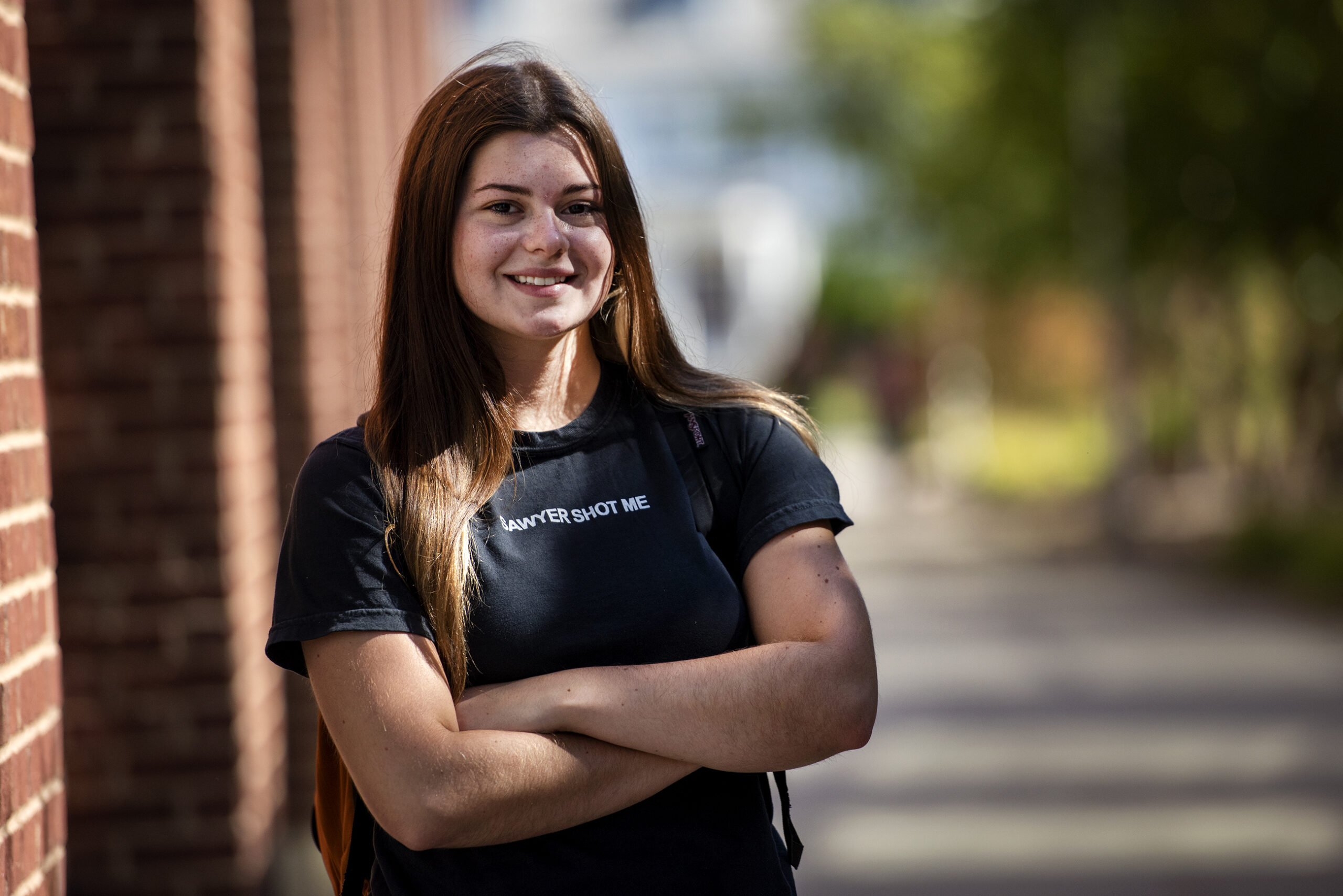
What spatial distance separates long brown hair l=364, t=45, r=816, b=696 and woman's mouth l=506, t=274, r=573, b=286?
0.11m

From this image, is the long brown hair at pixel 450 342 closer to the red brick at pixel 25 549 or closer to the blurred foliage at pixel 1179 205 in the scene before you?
the red brick at pixel 25 549

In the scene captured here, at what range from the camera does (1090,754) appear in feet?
23.9

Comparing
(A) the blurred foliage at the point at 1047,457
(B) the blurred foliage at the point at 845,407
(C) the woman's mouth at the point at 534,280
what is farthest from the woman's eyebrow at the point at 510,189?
(B) the blurred foliage at the point at 845,407

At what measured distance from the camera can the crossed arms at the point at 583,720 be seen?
2.16 metres

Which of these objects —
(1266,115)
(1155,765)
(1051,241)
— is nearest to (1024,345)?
(1051,241)

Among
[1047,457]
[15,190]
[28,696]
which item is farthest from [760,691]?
[1047,457]

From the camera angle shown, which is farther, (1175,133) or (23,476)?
(1175,133)

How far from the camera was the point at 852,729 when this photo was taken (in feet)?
7.69

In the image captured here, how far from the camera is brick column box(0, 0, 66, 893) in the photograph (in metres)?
2.26

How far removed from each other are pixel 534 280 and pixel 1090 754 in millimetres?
5759

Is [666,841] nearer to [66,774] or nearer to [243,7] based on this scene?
[66,774]

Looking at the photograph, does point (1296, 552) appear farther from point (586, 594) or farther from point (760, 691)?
point (586, 594)

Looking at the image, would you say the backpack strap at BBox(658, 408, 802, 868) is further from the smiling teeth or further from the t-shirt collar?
the smiling teeth

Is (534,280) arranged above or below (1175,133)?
below
